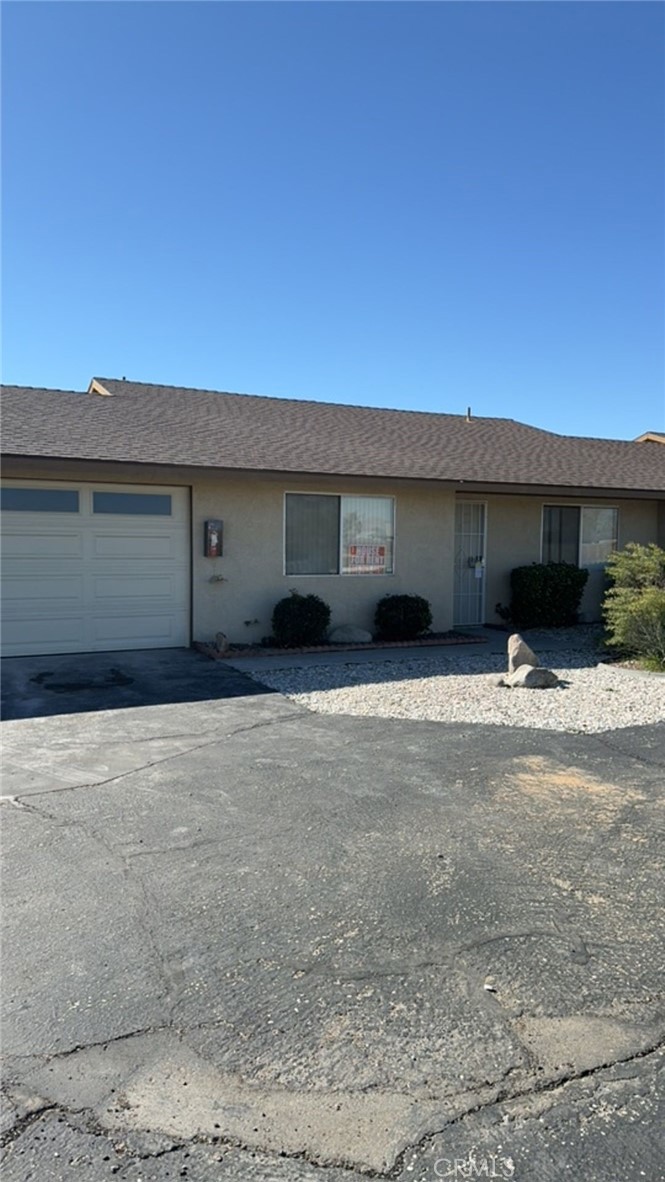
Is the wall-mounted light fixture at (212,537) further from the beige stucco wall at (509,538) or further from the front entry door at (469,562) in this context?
the beige stucco wall at (509,538)

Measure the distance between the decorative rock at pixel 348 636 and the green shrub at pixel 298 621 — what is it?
400 millimetres

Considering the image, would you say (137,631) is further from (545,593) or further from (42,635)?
(545,593)

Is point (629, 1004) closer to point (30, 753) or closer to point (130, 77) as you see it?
point (30, 753)

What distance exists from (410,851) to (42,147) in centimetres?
1040

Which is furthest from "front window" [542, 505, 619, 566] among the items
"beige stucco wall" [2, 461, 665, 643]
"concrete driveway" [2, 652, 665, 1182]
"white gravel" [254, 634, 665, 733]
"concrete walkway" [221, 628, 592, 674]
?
"concrete driveway" [2, 652, 665, 1182]

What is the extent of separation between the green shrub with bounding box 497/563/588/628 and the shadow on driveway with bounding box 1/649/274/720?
253 inches

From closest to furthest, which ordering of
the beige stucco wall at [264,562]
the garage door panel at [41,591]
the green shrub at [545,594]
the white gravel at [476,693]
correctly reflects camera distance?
the white gravel at [476,693]
the garage door panel at [41,591]
the beige stucco wall at [264,562]
the green shrub at [545,594]

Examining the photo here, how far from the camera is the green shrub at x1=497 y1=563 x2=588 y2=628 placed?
46.2ft

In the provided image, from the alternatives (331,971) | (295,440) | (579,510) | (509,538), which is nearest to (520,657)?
(509,538)

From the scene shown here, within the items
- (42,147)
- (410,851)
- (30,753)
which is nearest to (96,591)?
(30,753)

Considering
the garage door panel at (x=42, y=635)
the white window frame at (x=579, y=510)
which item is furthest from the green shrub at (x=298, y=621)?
the white window frame at (x=579, y=510)

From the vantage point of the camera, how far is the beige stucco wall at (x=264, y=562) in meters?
11.7

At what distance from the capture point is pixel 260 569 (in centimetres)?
1205

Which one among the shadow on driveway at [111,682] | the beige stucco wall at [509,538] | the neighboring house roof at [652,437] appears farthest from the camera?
the neighboring house roof at [652,437]
